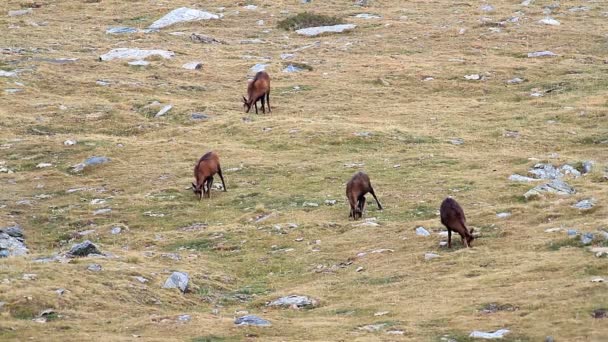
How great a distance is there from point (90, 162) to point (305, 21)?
2435 cm

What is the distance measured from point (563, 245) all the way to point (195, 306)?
6.83 m

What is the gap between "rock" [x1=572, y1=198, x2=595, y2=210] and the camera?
2205 cm

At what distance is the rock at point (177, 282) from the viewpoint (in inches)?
750

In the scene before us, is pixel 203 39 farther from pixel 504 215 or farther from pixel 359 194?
pixel 504 215

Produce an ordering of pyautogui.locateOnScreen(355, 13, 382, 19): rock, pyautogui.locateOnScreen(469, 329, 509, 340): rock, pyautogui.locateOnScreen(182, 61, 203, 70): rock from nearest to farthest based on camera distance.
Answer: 1. pyautogui.locateOnScreen(469, 329, 509, 340): rock
2. pyautogui.locateOnScreen(182, 61, 203, 70): rock
3. pyautogui.locateOnScreen(355, 13, 382, 19): rock

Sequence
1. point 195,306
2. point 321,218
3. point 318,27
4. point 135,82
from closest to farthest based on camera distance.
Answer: point 195,306, point 321,218, point 135,82, point 318,27

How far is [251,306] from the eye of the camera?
Answer: 18.4 metres

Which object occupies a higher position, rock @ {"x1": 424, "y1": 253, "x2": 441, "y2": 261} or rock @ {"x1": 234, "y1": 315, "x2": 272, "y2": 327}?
rock @ {"x1": 234, "y1": 315, "x2": 272, "y2": 327}

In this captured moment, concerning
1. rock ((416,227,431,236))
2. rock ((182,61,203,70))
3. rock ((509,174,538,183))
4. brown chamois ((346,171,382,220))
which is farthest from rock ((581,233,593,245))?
rock ((182,61,203,70))

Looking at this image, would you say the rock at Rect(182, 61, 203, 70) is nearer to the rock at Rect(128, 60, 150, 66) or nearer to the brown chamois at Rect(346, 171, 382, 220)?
the rock at Rect(128, 60, 150, 66)

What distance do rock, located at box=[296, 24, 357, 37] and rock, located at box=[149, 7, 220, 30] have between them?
6110mm

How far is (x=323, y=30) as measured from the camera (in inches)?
2056

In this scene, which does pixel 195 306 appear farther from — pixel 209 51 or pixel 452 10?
pixel 452 10

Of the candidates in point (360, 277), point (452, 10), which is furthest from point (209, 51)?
point (360, 277)
